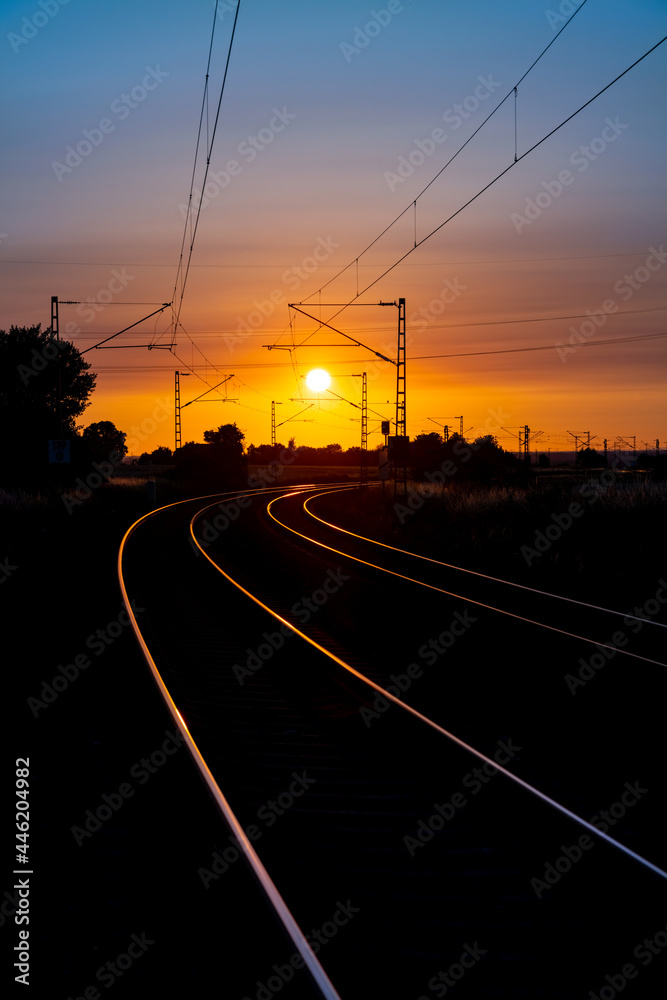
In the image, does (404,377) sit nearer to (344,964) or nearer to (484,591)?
(484,591)

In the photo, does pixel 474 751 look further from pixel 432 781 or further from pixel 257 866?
pixel 257 866

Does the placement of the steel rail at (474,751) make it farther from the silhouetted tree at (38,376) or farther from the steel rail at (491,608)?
the silhouetted tree at (38,376)

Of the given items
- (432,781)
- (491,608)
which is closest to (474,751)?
(432,781)

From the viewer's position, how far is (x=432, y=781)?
6379 millimetres

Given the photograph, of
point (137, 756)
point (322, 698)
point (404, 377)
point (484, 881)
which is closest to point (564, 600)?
point (322, 698)

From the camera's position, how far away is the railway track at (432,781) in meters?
4.14

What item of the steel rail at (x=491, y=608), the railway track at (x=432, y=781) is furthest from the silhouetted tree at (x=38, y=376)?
the railway track at (x=432, y=781)

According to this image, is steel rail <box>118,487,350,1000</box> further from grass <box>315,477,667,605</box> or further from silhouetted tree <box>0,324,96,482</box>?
silhouetted tree <box>0,324,96,482</box>

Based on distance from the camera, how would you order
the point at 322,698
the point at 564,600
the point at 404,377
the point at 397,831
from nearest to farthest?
the point at 397,831 < the point at 322,698 < the point at 564,600 < the point at 404,377

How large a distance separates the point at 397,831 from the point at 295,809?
78 cm

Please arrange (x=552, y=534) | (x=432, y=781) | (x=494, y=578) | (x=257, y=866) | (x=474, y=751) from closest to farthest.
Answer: (x=257, y=866) → (x=432, y=781) → (x=474, y=751) → (x=494, y=578) → (x=552, y=534)

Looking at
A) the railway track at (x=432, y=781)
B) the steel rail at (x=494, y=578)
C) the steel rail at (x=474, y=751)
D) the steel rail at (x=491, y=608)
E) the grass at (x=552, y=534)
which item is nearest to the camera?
the railway track at (x=432, y=781)

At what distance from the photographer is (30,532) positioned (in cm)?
3039

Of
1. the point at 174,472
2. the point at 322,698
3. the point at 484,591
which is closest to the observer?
the point at 322,698
